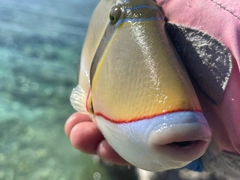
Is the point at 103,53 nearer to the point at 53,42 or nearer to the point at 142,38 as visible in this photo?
the point at 142,38

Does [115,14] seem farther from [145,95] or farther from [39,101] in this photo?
[39,101]

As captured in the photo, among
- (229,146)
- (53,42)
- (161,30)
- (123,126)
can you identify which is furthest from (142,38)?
(53,42)

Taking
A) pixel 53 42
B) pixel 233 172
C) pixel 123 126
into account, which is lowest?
pixel 53 42

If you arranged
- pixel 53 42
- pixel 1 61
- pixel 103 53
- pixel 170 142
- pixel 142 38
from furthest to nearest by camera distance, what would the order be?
pixel 53 42, pixel 1 61, pixel 103 53, pixel 142 38, pixel 170 142

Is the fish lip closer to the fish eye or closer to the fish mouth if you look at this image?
the fish mouth

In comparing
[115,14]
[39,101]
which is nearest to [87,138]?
[115,14]

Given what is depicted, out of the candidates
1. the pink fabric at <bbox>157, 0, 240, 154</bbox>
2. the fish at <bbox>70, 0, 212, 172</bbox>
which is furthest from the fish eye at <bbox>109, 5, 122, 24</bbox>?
the pink fabric at <bbox>157, 0, 240, 154</bbox>
